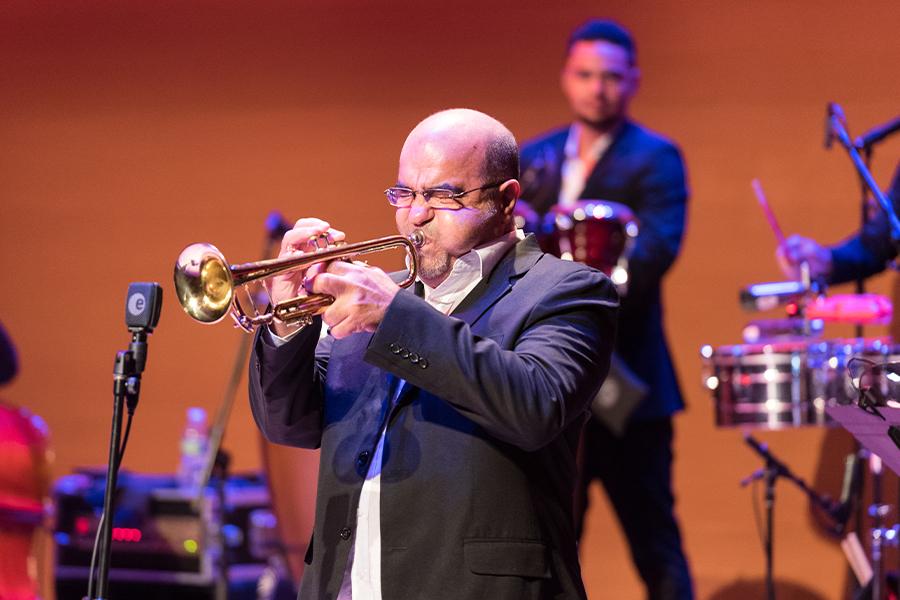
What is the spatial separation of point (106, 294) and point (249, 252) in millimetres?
822

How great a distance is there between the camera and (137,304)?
264 centimetres

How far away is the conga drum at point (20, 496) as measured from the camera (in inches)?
175

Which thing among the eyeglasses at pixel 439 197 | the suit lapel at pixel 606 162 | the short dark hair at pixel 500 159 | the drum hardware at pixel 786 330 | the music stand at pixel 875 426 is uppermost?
the suit lapel at pixel 606 162

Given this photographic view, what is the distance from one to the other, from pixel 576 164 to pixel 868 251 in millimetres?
1268

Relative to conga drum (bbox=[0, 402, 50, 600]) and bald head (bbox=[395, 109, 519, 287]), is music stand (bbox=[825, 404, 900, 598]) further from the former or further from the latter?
conga drum (bbox=[0, 402, 50, 600])

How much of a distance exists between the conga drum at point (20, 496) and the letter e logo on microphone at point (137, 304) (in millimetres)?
2183

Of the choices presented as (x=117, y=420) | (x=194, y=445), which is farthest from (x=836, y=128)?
(x=194, y=445)

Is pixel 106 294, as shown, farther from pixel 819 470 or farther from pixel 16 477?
pixel 819 470

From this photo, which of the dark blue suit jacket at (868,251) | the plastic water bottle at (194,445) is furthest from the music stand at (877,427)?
the plastic water bottle at (194,445)

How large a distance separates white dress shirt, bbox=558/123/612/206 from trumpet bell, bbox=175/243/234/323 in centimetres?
281

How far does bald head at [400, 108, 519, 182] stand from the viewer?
8.80 feet

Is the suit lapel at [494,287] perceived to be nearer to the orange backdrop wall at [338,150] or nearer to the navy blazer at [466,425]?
the navy blazer at [466,425]

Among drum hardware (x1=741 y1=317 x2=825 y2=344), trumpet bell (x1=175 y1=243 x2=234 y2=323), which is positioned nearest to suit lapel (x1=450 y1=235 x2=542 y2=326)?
trumpet bell (x1=175 y1=243 x2=234 y2=323)

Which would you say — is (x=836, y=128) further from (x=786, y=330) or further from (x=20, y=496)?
(x=20, y=496)
